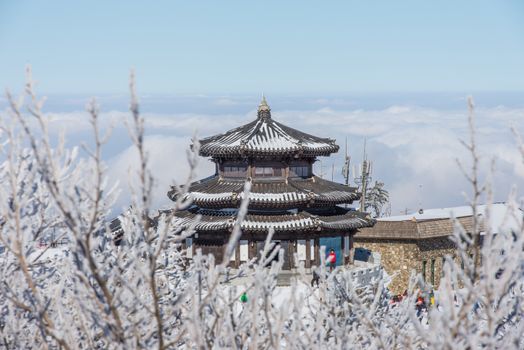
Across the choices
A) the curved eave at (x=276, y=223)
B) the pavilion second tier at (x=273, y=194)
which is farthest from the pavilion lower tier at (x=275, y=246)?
the pavilion second tier at (x=273, y=194)

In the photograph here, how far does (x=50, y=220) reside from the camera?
32.2 feet

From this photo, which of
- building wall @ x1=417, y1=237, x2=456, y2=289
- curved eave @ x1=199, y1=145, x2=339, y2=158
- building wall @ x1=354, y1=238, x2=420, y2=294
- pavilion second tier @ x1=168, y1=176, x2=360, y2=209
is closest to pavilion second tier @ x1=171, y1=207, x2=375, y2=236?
pavilion second tier @ x1=168, y1=176, x2=360, y2=209

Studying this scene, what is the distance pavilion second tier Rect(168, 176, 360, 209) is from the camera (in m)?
27.6

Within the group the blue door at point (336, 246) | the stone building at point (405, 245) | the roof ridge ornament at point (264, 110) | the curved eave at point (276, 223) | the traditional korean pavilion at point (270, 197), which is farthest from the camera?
the stone building at point (405, 245)

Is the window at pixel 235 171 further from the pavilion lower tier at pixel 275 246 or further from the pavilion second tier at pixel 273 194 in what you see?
the pavilion lower tier at pixel 275 246

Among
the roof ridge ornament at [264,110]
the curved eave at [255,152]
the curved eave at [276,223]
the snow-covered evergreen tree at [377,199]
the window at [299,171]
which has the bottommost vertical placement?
the snow-covered evergreen tree at [377,199]

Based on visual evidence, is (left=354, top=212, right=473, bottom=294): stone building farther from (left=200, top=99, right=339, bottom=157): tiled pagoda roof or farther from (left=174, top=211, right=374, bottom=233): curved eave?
(left=174, top=211, right=374, bottom=233): curved eave

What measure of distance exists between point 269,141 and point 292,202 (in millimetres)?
2958

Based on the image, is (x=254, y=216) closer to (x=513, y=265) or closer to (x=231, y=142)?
(x=231, y=142)

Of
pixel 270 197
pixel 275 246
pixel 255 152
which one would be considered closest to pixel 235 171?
pixel 255 152

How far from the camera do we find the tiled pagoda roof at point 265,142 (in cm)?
2839

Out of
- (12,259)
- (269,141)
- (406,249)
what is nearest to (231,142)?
(269,141)

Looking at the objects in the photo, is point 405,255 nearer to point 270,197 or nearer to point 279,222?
point 279,222

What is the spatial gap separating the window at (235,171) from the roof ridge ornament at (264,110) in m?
2.74
